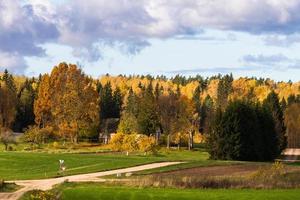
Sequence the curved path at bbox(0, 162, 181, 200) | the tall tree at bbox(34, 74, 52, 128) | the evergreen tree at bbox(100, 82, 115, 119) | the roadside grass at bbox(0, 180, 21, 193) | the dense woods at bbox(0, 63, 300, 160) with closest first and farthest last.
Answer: the curved path at bbox(0, 162, 181, 200)
the roadside grass at bbox(0, 180, 21, 193)
the dense woods at bbox(0, 63, 300, 160)
the tall tree at bbox(34, 74, 52, 128)
the evergreen tree at bbox(100, 82, 115, 119)

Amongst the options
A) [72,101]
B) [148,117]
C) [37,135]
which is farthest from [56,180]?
[148,117]

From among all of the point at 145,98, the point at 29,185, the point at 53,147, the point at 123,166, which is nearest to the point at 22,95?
the point at 145,98

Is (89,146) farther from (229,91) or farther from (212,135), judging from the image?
(229,91)

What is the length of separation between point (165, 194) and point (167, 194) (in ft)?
0.44

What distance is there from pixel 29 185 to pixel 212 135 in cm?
3629

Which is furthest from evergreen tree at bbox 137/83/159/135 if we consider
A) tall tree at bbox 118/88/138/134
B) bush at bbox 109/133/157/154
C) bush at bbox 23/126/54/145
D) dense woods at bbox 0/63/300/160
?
bush at bbox 109/133/157/154

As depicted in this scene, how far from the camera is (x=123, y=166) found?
2638 inches

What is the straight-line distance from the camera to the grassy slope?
3900 cm

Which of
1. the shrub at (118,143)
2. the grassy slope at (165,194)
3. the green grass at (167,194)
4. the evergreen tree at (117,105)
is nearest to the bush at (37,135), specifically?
the shrub at (118,143)

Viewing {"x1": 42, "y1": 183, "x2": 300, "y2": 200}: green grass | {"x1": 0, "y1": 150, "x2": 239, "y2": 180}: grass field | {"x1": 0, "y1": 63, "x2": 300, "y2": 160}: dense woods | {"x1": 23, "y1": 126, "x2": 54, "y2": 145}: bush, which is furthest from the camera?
{"x1": 23, "y1": 126, "x2": 54, "y2": 145}: bush

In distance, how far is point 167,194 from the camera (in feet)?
133

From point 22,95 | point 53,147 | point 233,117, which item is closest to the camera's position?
point 233,117

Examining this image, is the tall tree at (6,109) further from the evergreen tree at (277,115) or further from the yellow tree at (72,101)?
the evergreen tree at (277,115)

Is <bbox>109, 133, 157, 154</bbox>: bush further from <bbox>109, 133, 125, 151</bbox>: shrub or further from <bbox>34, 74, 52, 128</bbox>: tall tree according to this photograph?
<bbox>34, 74, 52, 128</bbox>: tall tree
